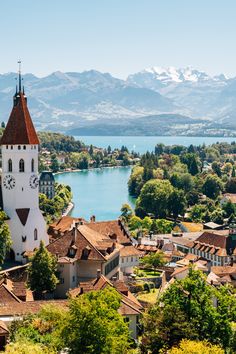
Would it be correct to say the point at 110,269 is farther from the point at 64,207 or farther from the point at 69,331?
the point at 64,207

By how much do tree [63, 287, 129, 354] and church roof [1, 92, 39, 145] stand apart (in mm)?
15093

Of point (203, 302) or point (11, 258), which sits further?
point (11, 258)

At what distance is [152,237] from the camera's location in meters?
67.4

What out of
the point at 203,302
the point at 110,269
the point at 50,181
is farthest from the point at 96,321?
the point at 50,181

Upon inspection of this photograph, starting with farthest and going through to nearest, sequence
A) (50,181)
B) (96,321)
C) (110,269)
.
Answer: (50,181) < (110,269) < (96,321)

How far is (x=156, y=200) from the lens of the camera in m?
90.8

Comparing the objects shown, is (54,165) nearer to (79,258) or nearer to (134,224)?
(134,224)

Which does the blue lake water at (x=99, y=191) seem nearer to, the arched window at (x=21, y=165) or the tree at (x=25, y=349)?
the arched window at (x=21, y=165)

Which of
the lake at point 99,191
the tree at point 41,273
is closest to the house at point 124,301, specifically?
the tree at point 41,273

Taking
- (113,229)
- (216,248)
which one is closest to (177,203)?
(216,248)

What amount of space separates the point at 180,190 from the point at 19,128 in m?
57.9

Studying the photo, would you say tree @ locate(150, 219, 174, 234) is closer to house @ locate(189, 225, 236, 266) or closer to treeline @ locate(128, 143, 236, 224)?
treeline @ locate(128, 143, 236, 224)

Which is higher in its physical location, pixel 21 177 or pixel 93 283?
pixel 21 177

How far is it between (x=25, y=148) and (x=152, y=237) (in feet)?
106
